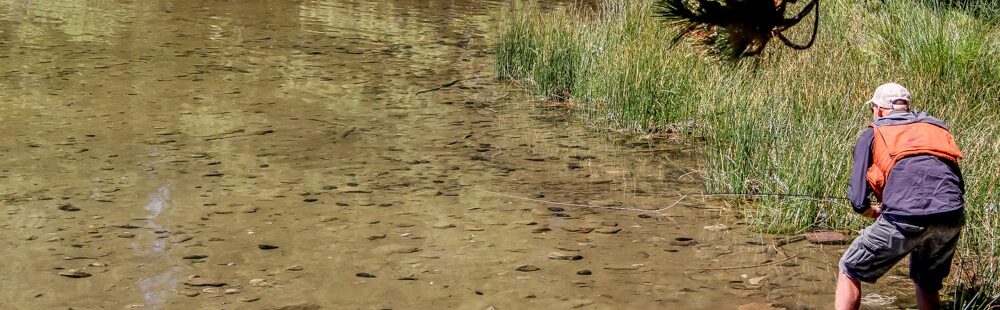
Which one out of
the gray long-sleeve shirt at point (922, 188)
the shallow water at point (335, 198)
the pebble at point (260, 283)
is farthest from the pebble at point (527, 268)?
the gray long-sleeve shirt at point (922, 188)

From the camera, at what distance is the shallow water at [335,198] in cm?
629

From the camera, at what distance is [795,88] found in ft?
30.7

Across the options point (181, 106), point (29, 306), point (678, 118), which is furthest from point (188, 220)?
point (678, 118)

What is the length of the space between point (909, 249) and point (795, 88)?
4.20 meters

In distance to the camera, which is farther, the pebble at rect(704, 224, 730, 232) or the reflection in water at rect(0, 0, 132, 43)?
the reflection in water at rect(0, 0, 132, 43)

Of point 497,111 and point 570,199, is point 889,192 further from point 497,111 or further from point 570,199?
point 497,111

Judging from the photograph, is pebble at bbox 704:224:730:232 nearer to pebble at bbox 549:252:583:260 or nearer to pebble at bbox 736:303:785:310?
pebble at bbox 549:252:583:260

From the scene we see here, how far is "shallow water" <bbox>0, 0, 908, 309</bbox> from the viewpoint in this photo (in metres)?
6.29

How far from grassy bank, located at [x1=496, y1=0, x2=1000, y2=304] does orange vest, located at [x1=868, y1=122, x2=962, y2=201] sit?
82 centimetres

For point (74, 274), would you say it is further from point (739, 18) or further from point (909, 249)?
point (909, 249)

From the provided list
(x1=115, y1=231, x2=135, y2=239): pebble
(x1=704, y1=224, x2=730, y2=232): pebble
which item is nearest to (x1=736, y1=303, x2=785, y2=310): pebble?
(x1=704, y1=224, x2=730, y2=232): pebble

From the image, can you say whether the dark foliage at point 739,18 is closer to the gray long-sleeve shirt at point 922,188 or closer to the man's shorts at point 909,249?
the gray long-sleeve shirt at point 922,188

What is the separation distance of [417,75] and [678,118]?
3946 mm

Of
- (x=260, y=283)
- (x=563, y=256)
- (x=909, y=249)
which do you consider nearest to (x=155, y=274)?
(x=260, y=283)
